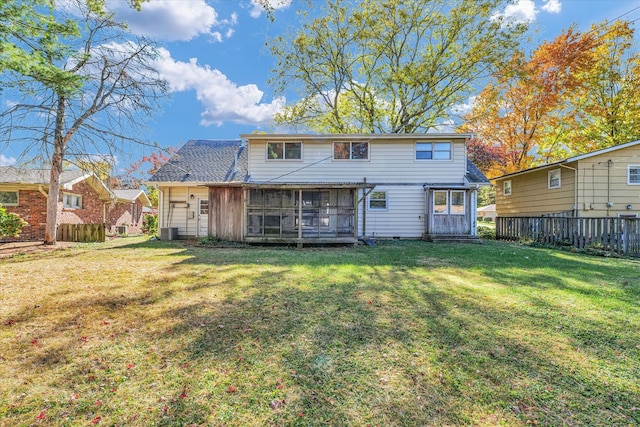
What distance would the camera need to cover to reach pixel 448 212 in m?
13.8

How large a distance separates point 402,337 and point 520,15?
22.3 meters

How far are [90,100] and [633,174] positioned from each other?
22204mm

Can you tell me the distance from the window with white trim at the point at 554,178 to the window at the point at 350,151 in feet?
30.7

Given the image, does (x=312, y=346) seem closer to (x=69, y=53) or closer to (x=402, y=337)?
(x=402, y=337)

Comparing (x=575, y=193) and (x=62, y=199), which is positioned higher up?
(x=575, y=193)

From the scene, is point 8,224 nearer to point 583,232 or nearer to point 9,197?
point 9,197

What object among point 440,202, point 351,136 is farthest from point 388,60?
point 440,202

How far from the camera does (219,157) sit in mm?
17266

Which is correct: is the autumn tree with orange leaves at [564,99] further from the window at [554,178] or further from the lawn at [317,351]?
the lawn at [317,351]

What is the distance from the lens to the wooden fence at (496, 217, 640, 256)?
9.62 metres

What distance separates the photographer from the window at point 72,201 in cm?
1669

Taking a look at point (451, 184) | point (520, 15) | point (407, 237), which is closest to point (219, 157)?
point (407, 237)

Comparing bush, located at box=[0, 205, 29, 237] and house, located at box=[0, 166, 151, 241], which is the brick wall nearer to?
house, located at box=[0, 166, 151, 241]

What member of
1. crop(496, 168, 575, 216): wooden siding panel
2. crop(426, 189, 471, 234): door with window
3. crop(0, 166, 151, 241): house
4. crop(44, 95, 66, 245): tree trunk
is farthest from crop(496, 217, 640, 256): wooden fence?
crop(44, 95, 66, 245): tree trunk
